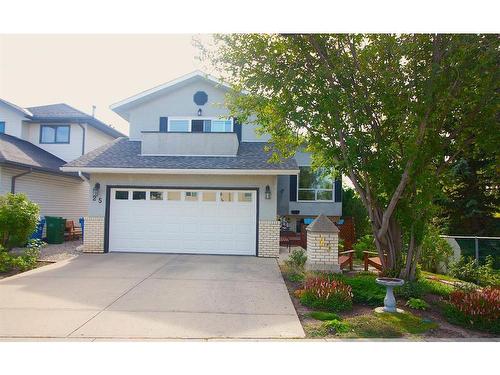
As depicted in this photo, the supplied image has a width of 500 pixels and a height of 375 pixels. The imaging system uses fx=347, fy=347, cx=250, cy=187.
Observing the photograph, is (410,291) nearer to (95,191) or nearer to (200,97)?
(95,191)

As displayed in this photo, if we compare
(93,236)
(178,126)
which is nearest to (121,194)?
(93,236)

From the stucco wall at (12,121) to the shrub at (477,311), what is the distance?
2015 centimetres

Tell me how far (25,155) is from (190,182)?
28.0 ft

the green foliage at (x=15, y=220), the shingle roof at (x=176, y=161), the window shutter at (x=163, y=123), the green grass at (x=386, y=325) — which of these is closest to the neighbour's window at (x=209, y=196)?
the shingle roof at (x=176, y=161)

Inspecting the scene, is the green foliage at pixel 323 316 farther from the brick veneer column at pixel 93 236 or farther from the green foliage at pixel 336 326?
the brick veneer column at pixel 93 236

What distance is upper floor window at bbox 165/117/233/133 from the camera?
14.3m

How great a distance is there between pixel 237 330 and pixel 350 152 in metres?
4.62

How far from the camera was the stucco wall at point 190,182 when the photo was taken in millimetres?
12156

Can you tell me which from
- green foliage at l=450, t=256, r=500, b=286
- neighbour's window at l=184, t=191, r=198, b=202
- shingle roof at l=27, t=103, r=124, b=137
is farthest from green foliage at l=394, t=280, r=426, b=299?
shingle roof at l=27, t=103, r=124, b=137

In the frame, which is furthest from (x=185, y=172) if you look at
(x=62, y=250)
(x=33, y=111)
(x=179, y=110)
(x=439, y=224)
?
(x=33, y=111)

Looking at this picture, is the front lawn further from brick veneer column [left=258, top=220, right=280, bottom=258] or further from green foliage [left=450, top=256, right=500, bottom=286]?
brick veneer column [left=258, top=220, right=280, bottom=258]

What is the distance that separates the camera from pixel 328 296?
653 cm

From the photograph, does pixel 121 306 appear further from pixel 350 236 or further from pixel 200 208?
pixel 350 236

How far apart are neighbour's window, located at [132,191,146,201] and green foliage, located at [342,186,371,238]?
10.0 m
